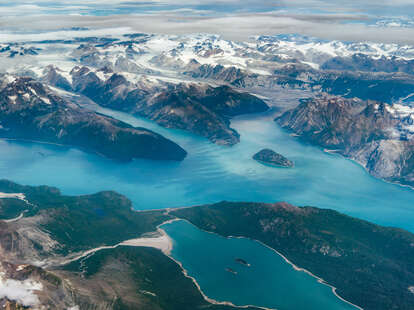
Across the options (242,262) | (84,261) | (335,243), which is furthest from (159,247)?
(335,243)

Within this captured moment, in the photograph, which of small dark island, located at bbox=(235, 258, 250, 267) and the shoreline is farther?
small dark island, located at bbox=(235, 258, 250, 267)

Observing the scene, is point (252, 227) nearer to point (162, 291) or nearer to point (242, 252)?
point (242, 252)

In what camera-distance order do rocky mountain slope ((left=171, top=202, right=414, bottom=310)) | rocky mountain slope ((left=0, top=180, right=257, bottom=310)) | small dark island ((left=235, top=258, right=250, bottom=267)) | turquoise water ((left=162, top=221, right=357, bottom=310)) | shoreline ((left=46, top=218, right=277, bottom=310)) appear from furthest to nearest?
small dark island ((left=235, top=258, right=250, bottom=267)), rocky mountain slope ((left=171, top=202, right=414, bottom=310)), turquoise water ((left=162, top=221, right=357, bottom=310)), shoreline ((left=46, top=218, right=277, bottom=310)), rocky mountain slope ((left=0, top=180, right=257, bottom=310))

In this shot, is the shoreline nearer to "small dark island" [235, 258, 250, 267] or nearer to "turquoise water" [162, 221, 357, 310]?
"turquoise water" [162, 221, 357, 310]

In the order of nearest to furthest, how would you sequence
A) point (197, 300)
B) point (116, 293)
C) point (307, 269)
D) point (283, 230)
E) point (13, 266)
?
1. point (13, 266)
2. point (116, 293)
3. point (197, 300)
4. point (307, 269)
5. point (283, 230)

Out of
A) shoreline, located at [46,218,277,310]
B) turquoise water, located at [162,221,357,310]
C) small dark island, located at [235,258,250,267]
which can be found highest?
shoreline, located at [46,218,277,310]

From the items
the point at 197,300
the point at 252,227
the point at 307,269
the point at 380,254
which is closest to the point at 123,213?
the point at 252,227

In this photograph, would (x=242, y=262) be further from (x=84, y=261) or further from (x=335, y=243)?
(x=84, y=261)

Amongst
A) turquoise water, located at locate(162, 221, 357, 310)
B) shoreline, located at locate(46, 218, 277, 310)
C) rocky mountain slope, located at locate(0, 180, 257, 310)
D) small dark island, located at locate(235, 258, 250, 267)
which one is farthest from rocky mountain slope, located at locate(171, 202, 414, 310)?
rocky mountain slope, located at locate(0, 180, 257, 310)
